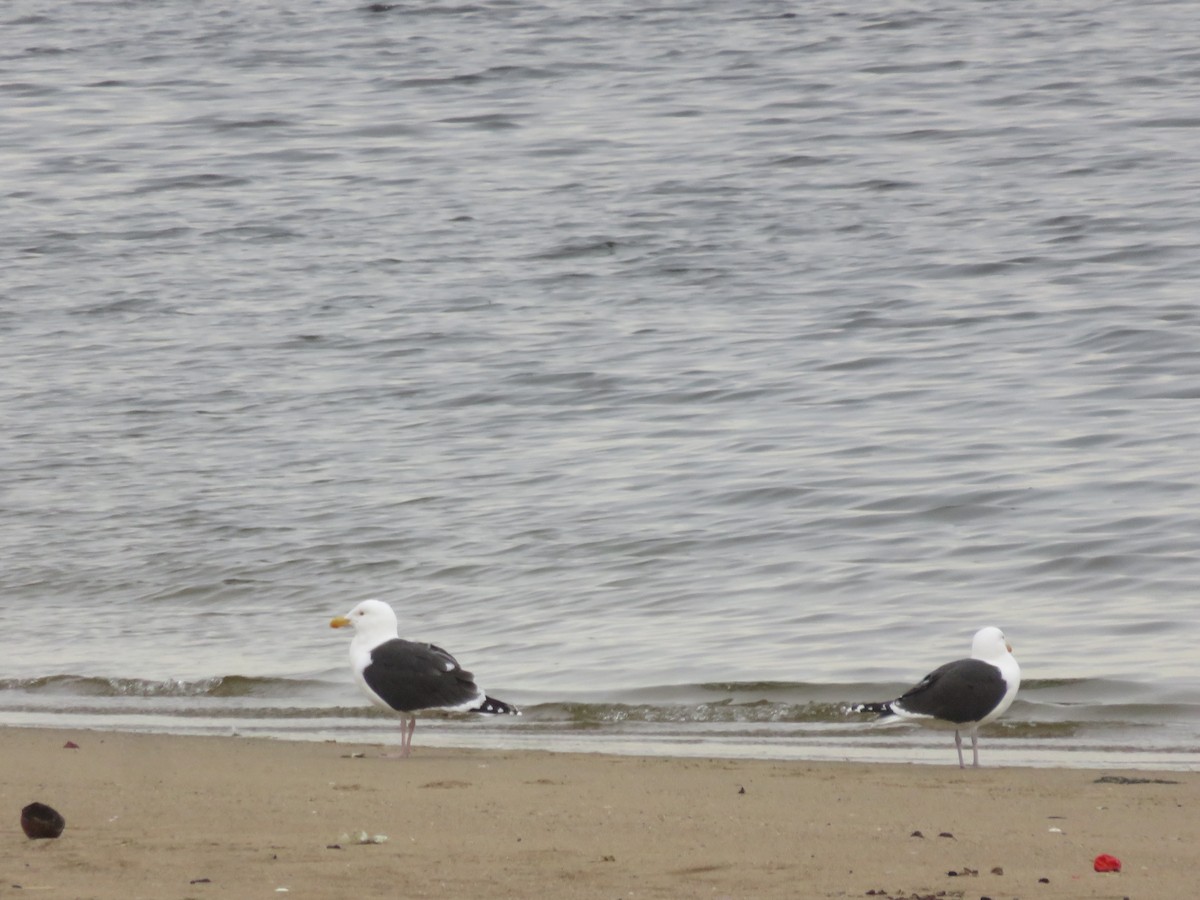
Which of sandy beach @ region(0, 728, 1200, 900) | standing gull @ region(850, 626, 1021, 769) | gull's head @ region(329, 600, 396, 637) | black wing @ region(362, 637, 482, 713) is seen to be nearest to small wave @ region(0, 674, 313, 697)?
gull's head @ region(329, 600, 396, 637)

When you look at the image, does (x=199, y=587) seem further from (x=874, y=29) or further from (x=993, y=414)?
(x=874, y=29)

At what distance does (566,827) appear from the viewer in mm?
6066

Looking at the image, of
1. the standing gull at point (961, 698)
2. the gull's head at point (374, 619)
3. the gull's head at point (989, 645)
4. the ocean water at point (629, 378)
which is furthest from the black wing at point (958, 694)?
the gull's head at point (374, 619)

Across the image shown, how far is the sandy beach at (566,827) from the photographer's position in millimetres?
5270

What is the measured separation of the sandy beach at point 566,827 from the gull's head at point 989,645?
2.58 ft

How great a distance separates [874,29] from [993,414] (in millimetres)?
18249

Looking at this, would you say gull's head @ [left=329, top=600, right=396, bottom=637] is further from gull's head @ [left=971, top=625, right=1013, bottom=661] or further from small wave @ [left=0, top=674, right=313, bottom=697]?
gull's head @ [left=971, top=625, right=1013, bottom=661]

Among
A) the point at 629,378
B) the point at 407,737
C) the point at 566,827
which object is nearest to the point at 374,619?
the point at 407,737

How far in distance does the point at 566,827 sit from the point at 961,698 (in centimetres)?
240

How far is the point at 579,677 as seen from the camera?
9.51 metres

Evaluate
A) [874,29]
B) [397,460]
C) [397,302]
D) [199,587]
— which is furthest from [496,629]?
[874,29]

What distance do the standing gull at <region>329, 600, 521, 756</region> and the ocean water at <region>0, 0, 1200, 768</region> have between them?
45 cm

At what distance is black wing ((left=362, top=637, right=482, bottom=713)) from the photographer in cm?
820

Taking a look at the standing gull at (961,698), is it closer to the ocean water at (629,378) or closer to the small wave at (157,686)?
the ocean water at (629,378)
